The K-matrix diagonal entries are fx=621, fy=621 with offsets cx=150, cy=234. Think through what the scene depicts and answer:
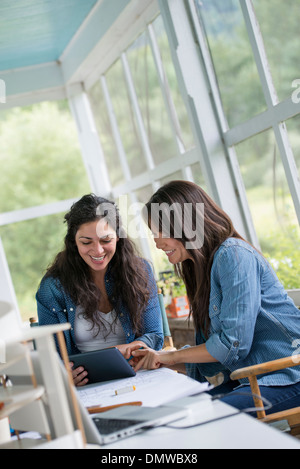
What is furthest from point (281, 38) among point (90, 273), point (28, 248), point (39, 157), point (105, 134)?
point (39, 157)

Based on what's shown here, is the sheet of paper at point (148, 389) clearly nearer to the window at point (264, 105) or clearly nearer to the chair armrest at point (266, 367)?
the chair armrest at point (266, 367)

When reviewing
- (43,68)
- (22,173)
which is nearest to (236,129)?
(43,68)

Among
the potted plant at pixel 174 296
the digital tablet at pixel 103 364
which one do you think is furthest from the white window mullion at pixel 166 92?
the digital tablet at pixel 103 364

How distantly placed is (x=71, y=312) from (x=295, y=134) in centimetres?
137

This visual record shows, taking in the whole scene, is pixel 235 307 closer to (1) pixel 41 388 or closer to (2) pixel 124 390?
(2) pixel 124 390

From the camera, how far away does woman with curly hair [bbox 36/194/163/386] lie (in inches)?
105

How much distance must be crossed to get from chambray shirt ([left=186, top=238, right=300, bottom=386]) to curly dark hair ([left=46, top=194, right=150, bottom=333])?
581 millimetres

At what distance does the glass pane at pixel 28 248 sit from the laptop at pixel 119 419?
4.38 m

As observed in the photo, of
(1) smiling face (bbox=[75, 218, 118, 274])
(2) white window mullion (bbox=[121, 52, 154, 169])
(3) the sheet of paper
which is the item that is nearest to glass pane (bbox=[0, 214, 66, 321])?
(2) white window mullion (bbox=[121, 52, 154, 169])

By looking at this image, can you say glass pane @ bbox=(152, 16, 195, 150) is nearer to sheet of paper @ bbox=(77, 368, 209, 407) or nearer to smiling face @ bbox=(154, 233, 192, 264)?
smiling face @ bbox=(154, 233, 192, 264)

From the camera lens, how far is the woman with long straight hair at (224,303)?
204 cm

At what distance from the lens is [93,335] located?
2654mm

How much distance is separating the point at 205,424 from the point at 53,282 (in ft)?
4.78

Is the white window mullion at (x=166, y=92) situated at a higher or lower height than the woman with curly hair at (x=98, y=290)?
higher
